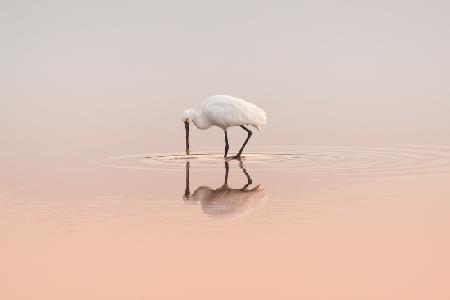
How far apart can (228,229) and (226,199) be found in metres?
1.98

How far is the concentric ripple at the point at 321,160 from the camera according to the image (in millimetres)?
14867

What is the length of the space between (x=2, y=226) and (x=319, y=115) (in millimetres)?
13470

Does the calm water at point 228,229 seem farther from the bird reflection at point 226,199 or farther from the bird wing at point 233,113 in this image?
the bird wing at point 233,113

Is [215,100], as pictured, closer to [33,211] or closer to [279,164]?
[279,164]

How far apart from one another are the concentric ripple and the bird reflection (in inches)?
57.6

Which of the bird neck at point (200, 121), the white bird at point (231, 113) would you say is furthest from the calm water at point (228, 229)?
the bird neck at point (200, 121)

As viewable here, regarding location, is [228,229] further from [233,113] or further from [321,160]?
[233,113]

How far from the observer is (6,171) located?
1545 cm

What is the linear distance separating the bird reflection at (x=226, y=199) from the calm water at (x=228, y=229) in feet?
0.07

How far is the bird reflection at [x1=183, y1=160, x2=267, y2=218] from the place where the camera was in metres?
11.6

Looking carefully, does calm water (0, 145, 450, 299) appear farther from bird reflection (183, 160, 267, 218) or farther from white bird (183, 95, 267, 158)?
Result: white bird (183, 95, 267, 158)

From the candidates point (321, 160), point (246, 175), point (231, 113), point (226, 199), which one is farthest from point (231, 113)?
point (226, 199)

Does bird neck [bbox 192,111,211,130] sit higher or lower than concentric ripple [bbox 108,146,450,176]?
higher

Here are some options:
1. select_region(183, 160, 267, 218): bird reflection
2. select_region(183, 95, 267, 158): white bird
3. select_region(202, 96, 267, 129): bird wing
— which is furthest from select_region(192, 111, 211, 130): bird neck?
select_region(183, 160, 267, 218): bird reflection
